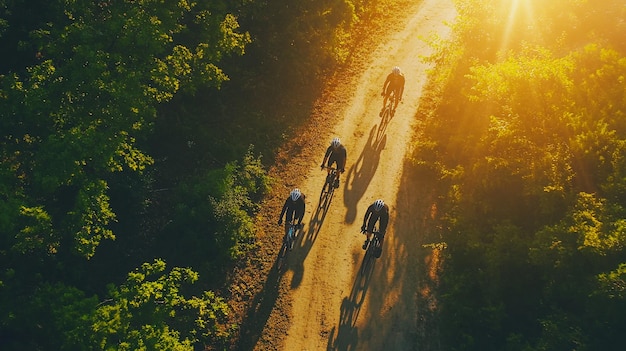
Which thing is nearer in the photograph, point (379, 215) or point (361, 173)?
point (379, 215)

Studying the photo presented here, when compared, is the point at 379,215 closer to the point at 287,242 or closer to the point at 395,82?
the point at 287,242

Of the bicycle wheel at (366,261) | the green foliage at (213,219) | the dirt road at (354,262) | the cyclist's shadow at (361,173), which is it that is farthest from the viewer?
the cyclist's shadow at (361,173)

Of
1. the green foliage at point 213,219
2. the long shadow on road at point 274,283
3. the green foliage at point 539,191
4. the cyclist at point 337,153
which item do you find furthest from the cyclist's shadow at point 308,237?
the green foliage at point 539,191

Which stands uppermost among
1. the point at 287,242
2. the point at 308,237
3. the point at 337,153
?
the point at 337,153

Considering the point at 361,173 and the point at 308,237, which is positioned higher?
the point at 361,173

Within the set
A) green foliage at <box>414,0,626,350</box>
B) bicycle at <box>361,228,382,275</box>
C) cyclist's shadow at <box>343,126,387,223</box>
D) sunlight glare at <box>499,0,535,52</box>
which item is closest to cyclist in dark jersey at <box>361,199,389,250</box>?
bicycle at <box>361,228,382,275</box>

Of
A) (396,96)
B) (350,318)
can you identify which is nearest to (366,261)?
(350,318)

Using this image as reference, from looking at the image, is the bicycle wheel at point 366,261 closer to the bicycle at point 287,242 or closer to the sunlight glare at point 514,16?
the bicycle at point 287,242
